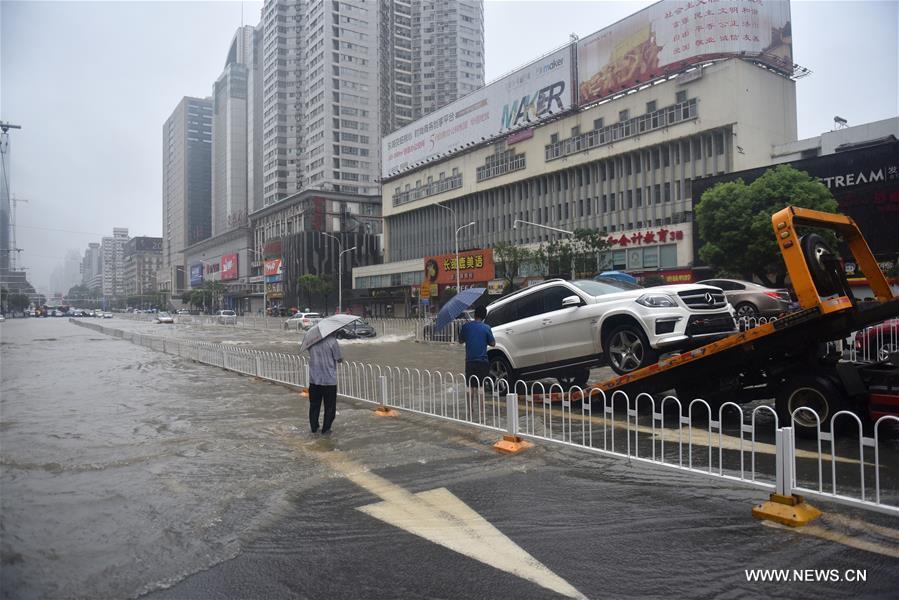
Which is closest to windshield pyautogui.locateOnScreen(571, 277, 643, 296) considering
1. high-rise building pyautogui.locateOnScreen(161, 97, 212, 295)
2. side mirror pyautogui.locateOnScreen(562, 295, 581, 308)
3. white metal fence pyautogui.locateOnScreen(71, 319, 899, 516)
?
side mirror pyautogui.locateOnScreen(562, 295, 581, 308)

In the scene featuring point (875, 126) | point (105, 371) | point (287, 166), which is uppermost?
point (287, 166)

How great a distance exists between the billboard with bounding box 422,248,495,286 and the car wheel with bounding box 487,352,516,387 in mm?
38006

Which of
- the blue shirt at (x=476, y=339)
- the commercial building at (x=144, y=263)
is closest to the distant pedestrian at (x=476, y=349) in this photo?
the blue shirt at (x=476, y=339)

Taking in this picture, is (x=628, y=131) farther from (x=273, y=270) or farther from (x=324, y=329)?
(x=273, y=270)

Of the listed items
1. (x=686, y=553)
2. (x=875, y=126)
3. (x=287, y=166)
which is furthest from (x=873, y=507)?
(x=287, y=166)

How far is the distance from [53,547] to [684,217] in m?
44.4

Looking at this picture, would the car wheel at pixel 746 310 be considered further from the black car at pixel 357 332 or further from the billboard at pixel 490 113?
the billboard at pixel 490 113

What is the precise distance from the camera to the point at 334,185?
93125 mm

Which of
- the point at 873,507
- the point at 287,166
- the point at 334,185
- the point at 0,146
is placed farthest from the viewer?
the point at 287,166

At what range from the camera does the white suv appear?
7.73m

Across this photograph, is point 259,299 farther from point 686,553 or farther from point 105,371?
point 686,553

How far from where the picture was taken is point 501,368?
399 inches

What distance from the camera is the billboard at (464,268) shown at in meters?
49.8

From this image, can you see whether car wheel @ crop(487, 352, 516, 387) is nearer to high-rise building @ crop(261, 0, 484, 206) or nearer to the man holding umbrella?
the man holding umbrella
